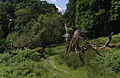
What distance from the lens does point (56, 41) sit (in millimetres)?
22172

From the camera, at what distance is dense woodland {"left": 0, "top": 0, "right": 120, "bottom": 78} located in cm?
608

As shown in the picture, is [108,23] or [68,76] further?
[108,23]

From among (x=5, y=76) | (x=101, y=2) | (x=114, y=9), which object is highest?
(x=101, y=2)

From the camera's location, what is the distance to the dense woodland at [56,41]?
6.08 m

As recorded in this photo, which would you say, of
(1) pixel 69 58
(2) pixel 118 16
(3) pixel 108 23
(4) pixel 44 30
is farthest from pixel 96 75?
(3) pixel 108 23

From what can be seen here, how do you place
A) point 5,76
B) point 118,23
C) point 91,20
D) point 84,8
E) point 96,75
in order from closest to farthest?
1. point 96,75
2. point 5,76
3. point 118,23
4. point 91,20
5. point 84,8

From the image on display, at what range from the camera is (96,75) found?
186 inches

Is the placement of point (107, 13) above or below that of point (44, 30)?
above

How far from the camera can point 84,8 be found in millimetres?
20406

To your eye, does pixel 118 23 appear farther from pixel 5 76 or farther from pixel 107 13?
pixel 5 76

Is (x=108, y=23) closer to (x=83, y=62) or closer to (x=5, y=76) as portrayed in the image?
(x=83, y=62)

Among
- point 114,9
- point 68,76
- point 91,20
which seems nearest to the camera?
point 68,76

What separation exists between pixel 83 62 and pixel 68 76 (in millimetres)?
1539

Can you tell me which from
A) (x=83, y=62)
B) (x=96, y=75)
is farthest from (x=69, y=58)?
(x=96, y=75)
